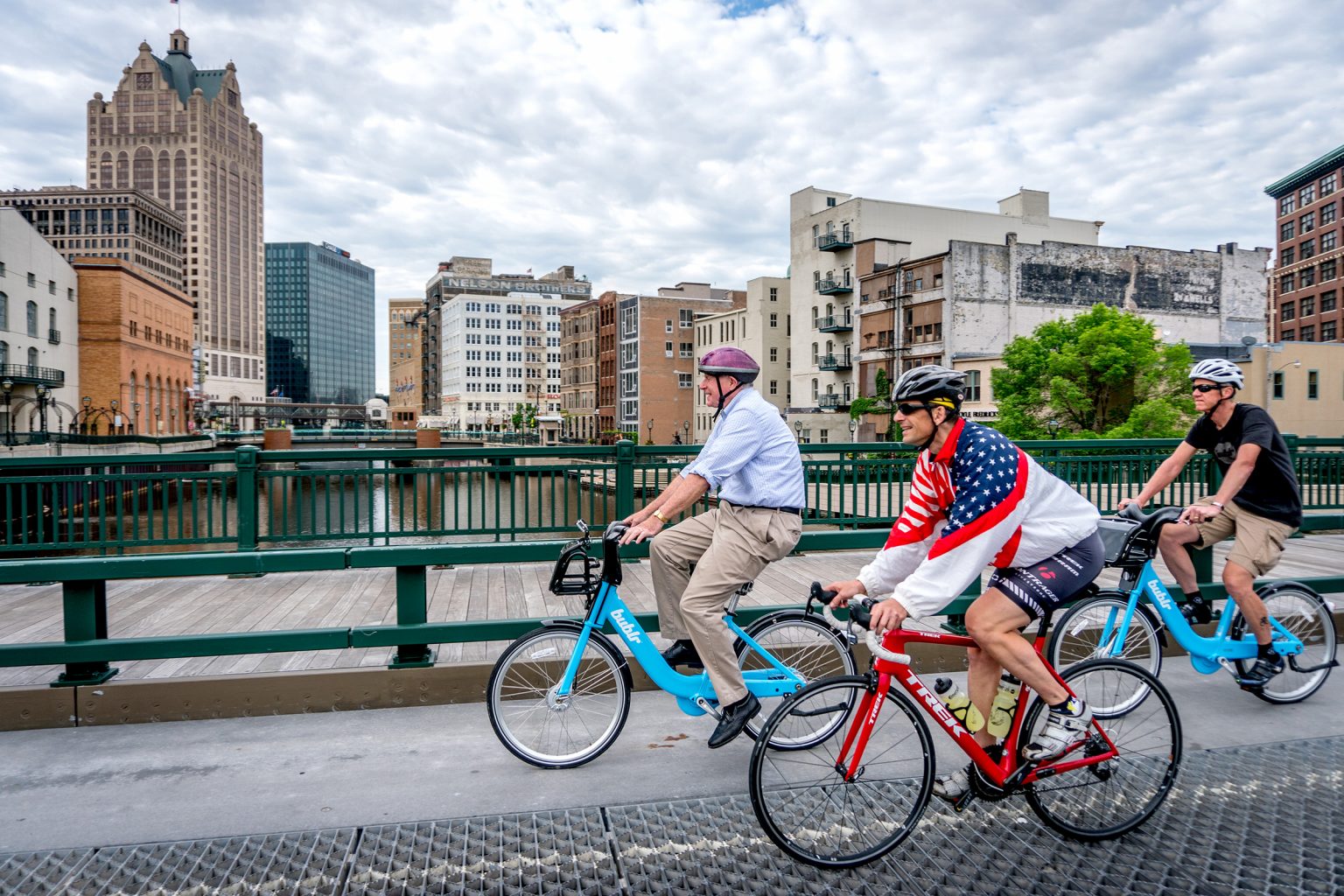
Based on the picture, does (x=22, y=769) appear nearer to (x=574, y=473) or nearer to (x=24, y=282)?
(x=574, y=473)

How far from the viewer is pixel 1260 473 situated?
18.9 feet

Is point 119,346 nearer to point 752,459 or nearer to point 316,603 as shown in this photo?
point 316,603

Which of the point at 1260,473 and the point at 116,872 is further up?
the point at 1260,473

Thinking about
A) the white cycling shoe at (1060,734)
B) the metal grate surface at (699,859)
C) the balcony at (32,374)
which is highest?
the balcony at (32,374)

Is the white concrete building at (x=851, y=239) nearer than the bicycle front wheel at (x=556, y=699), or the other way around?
the bicycle front wheel at (x=556, y=699)

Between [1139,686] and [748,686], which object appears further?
[748,686]

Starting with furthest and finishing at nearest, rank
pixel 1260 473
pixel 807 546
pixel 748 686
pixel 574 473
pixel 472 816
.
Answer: pixel 574 473 → pixel 807 546 → pixel 1260 473 → pixel 748 686 → pixel 472 816

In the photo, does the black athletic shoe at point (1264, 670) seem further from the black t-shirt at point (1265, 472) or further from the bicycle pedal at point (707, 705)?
the bicycle pedal at point (707, 705)

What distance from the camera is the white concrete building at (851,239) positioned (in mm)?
70375

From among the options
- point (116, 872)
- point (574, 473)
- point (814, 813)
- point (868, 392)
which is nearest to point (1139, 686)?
point (814, 813)

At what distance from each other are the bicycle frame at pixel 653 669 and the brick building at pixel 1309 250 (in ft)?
317

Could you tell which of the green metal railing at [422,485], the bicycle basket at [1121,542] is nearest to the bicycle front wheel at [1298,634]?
the bicycle basket at [1121,542]

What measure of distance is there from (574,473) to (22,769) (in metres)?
5.92

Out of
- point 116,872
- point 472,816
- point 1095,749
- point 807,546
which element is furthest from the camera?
point 807,546
